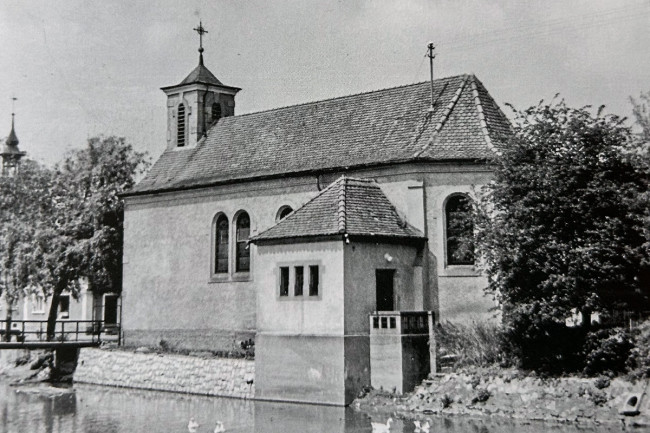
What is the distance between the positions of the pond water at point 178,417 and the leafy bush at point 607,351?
2680mm

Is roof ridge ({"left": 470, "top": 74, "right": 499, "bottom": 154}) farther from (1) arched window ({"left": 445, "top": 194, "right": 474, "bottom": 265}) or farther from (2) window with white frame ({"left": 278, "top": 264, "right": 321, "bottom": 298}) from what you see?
(2) window with white frame ({"left": 278, "top": 264, "right": 321, "bottom": 298})

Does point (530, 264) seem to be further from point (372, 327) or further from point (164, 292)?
point (164, 292)

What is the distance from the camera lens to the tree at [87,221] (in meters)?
44.2

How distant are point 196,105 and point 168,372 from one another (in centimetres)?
1538

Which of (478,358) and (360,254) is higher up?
(360,254)

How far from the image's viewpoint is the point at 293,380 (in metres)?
28.9

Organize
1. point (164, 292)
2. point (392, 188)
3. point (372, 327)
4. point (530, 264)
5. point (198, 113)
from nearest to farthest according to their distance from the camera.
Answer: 1. point (530, 264)
2. point (372, 327)
3. point (392, 188)
4. point (164, 292)
5. point (198, 113)

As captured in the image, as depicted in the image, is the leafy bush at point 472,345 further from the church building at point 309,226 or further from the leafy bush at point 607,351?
the leafy bush at point 607,351

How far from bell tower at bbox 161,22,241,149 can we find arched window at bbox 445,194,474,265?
16988 mm

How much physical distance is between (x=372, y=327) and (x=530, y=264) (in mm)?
6360

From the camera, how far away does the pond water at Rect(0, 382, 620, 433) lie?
22.9 meters

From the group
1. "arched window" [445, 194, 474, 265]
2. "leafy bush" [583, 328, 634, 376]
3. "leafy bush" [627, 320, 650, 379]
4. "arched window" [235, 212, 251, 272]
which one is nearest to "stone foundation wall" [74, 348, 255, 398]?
"arched window" [235, 212, 251, 272]

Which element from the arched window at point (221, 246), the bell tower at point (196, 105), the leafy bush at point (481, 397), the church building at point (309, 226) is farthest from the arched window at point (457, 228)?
the bell tower at point (196, 105)

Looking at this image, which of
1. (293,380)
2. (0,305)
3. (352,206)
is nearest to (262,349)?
(293,380)
